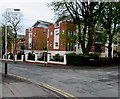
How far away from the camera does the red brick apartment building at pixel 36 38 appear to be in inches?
1764

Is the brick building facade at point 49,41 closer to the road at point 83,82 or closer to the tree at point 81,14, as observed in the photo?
the tree at point 81,14

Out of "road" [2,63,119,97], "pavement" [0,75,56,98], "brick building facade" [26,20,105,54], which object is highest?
"brick building facade" [26,20,105,54]

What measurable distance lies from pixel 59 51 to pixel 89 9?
606 inches

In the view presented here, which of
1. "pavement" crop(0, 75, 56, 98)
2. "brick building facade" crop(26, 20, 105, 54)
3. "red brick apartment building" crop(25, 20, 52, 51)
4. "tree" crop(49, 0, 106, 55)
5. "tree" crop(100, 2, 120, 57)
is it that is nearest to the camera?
"pavement" crop(0, 75, 56, 98)

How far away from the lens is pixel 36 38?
45.8m

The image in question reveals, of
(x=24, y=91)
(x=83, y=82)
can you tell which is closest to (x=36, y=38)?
(x=83, y=82)

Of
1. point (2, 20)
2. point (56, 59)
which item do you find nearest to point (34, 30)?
point (2, 20)

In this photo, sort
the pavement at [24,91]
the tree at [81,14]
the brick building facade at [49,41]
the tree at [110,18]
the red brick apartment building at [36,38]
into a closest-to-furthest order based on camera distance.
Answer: the pavement at [24,91]
the tree at [81,14]
the tree at [110,18]
the brick building facade at [49,41]
the red brick apartment building at [36,38]

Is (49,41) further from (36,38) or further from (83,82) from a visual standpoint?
(83,82)

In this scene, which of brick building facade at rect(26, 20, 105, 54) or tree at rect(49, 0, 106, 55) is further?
brick building facade at rect(26, 20, 105, 54)

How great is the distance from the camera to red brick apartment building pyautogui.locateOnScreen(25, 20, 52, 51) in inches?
1764

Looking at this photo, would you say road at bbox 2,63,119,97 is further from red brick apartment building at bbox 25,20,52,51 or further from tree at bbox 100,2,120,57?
red brick apartment building at bbox 25,20,52,51

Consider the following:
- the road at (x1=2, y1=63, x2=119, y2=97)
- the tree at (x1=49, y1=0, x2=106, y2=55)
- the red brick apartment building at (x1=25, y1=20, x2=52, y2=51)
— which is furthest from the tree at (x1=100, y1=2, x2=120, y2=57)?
the red brick apartment building at (x1=25, y1=20, x2=52, y2=51)

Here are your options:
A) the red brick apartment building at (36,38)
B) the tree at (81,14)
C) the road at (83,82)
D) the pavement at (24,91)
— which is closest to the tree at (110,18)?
the tree at (81,14)
